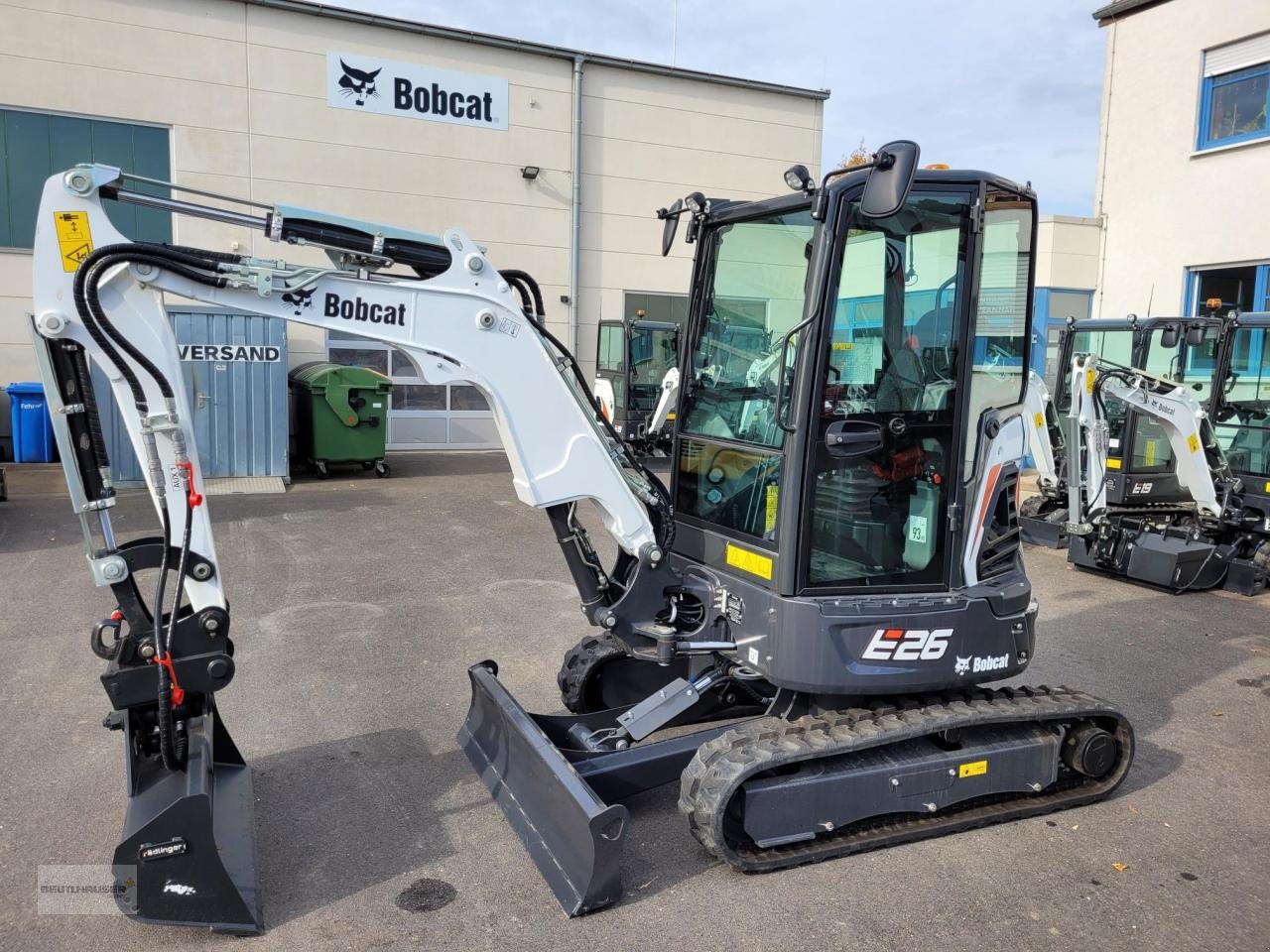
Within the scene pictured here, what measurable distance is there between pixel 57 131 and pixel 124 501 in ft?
21.4

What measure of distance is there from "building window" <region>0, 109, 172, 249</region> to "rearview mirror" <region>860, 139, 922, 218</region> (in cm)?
1363

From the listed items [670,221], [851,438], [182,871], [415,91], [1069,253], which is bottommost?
[182,871]

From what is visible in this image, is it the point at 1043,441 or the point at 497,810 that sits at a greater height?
the point at 1043,441

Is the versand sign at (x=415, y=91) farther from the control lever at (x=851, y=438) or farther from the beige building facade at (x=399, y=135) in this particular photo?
the control lever at (x=851, y=438)

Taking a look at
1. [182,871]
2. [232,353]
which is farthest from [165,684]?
[232,353]

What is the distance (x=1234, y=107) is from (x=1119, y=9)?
2.74m

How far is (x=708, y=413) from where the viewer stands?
4.69 metres

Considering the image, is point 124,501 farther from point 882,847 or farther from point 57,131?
point 882,847

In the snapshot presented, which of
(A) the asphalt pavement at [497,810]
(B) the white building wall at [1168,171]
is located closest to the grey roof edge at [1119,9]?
(B) the white building wall at [1168,171]

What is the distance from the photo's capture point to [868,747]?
4137 millimetres

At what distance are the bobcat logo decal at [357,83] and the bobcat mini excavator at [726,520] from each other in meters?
13.4

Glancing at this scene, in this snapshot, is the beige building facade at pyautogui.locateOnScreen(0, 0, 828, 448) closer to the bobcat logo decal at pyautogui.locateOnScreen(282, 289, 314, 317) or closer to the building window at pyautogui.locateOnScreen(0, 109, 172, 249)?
the building window at pyautogui.locateOnScreen(0, 109, 172, 249)

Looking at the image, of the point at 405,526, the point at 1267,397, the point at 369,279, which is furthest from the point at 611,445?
the point at 1267,397

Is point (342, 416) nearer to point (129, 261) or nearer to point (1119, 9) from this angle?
point (129, 261)
